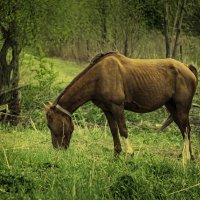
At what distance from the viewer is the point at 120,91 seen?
892cm

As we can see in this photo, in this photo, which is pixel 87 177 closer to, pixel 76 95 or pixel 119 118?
pixel 119 118

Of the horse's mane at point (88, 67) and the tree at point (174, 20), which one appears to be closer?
the horse's mane at point (88, 67)

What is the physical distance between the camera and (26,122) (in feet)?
48.3

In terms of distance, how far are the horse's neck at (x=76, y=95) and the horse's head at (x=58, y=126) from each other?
18 cm

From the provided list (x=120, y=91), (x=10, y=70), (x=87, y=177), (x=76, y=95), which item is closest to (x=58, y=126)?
(x=76, y=95)

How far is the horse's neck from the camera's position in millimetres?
8977

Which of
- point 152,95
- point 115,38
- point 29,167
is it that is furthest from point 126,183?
point 115,38

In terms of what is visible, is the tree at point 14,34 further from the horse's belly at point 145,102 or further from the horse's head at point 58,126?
the horse's belly at point 145,102

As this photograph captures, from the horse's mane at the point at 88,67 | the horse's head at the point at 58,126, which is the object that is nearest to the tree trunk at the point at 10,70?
the horse's mane at the point at 88,67

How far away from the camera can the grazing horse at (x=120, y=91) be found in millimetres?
8883

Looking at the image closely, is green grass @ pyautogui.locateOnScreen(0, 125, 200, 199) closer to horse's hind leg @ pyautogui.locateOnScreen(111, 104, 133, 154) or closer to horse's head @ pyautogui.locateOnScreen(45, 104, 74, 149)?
horse's head @ pyautogui.locateOnScreen(45, 104, 74, 149)

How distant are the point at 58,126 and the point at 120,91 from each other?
1272mm

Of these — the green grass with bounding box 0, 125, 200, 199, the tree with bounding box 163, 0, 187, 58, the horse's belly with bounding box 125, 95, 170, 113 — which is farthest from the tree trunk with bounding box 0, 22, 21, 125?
the green grass with bounding box 0, 125, 200, 199

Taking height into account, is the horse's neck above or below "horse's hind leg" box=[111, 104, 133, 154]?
above
